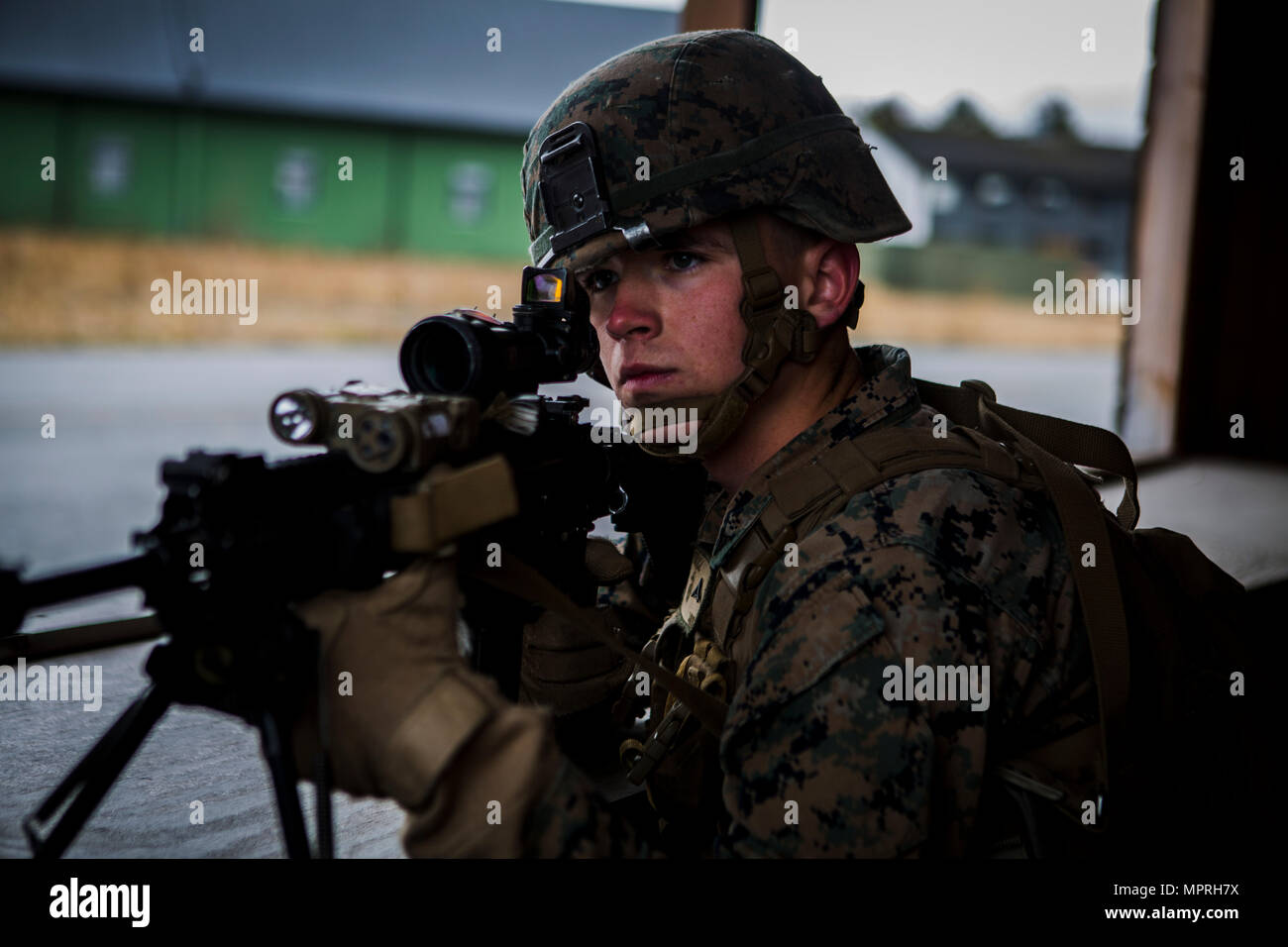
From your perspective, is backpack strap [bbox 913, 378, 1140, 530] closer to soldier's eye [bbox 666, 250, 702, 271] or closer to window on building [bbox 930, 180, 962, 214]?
soldier's eye [bbox 666, 250, 702, 271]

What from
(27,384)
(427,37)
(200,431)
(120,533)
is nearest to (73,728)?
(120,533)

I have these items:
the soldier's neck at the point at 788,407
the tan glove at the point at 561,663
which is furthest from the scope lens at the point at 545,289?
the tan glove at the point at 561,663

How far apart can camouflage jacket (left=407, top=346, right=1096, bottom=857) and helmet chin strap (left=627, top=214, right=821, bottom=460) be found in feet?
0.80

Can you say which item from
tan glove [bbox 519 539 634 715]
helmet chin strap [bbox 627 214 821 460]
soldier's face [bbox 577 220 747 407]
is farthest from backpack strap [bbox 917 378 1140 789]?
tan glove [bbox 519 539 634 715]

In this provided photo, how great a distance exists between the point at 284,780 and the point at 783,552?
0.74 m

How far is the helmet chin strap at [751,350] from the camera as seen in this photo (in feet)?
5.29

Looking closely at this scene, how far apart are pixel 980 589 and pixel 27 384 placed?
41.2ft

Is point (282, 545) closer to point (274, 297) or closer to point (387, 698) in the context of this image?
point (387, 698)

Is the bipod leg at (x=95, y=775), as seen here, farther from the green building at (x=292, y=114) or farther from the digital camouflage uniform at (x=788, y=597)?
the green building at (x=292, y=114)

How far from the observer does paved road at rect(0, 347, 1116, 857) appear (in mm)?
1912

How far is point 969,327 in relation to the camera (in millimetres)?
14273

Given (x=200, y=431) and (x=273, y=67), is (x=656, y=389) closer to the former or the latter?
(x=200, y=431)

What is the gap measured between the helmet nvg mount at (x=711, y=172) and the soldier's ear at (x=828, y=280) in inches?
2.1

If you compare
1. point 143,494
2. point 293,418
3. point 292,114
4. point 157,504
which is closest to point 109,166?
point 292,114
